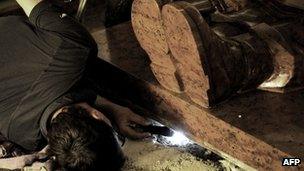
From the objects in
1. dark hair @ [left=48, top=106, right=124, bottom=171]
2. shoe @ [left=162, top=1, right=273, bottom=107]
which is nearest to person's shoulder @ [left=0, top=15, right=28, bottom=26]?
dark hair @ [left=48, top=106, right=124, bottom=171]

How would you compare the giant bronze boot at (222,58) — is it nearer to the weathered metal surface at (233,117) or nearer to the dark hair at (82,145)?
the weathered metal surface at (233,117)

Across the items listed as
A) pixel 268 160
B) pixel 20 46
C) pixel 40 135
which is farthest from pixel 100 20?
pixel 268 160

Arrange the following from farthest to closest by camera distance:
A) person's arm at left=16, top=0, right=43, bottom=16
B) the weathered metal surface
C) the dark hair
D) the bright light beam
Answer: the bright light beam, person's arm at left=16, top=0, right=43, bottom=16, the weathered metal surface, the dark hair

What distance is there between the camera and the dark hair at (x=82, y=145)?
2.44 metres

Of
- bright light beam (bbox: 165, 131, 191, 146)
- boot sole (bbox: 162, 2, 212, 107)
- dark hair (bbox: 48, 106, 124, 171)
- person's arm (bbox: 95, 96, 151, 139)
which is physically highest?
boot sole (bbox: 162, 2, 212, 107)

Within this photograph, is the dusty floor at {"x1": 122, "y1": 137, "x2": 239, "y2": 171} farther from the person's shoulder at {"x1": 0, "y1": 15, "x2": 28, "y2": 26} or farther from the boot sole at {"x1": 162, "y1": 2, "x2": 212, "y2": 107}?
the person's shoulder at {"x1": 0, "y1": 15, "x2": 28, "y2": 26}

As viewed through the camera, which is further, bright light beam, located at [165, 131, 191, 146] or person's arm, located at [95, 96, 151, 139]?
bright light beam, located at [165, 131, 191, 146]

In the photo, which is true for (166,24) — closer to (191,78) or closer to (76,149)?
(191,78)

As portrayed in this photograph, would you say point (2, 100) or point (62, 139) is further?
point (2, 100)

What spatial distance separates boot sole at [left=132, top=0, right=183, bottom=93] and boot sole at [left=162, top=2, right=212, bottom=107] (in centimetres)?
7

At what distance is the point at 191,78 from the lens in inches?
109

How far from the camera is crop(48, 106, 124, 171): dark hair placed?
2439mm

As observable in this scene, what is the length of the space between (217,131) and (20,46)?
1444 millimetres

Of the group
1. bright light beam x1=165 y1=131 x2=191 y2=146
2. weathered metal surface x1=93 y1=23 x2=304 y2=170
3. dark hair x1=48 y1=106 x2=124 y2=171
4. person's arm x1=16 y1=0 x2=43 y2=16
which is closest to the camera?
dark hair x1=48 y1=106 x2=124 y2=171
